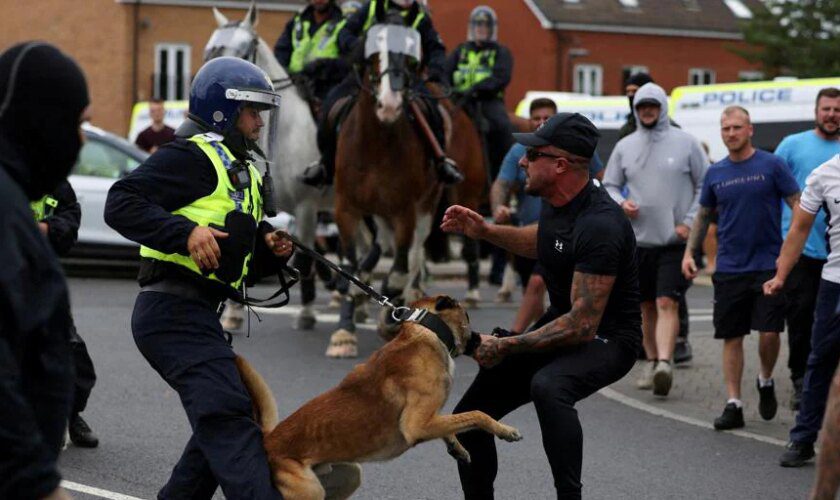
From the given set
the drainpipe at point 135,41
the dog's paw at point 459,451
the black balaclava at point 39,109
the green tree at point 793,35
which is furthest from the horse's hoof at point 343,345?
the drainpipe at point 135,41

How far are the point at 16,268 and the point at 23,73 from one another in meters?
0.46

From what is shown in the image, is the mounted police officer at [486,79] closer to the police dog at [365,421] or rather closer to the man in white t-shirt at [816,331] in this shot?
the man in white t-shirt at [816,331]

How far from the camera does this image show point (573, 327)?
5.91 m

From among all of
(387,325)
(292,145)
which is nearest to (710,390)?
(387,325)

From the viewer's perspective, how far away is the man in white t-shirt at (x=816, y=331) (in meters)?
8.09

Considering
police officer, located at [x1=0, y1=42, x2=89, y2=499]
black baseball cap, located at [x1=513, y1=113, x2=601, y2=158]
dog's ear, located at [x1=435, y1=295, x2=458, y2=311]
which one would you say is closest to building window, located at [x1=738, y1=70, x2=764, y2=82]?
black baseball cap, located at [x1=513, y1=113, x2=601, y2=158]

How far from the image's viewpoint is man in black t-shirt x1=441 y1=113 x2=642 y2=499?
584 centimetres

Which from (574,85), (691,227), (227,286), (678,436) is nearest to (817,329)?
(678,436)

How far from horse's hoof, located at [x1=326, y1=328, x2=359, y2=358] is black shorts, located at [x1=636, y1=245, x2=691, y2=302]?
247 cm

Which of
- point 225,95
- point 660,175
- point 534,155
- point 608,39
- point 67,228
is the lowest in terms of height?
point 67,228

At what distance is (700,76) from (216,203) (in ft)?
185

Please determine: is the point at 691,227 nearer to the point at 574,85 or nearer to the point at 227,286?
the point at 227,286

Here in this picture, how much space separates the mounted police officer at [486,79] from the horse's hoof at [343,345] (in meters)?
3.71

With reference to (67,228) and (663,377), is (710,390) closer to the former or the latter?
(663,377)
